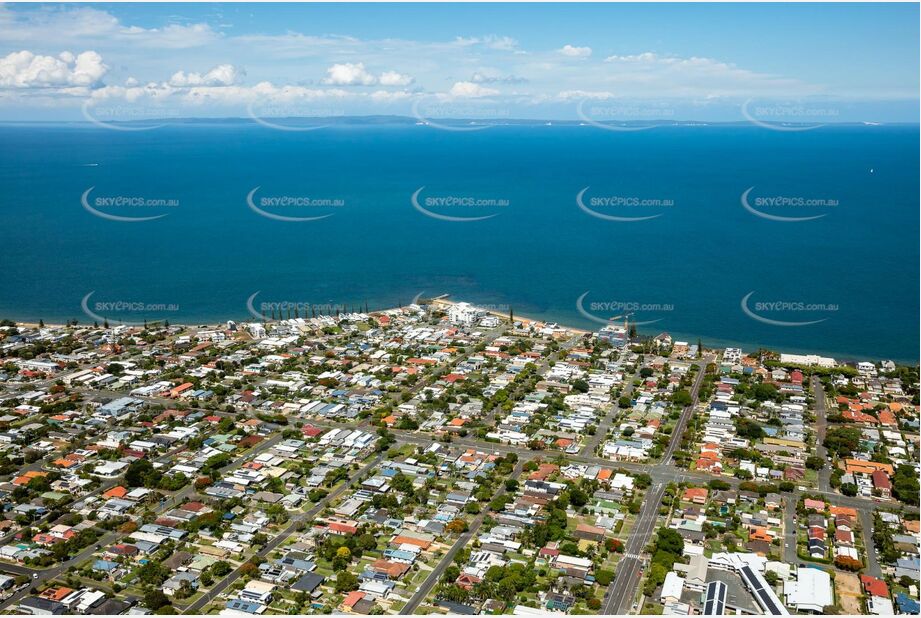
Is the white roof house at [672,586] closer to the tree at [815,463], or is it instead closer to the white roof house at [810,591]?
the white roof house at [810,591]

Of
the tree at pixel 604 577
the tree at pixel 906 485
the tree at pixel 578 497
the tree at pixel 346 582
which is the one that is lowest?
the tree at pixel 346 582

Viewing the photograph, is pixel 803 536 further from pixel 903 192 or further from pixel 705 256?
pixel 903 192

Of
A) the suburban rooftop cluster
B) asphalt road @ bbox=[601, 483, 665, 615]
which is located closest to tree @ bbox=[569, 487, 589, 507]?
the suburban rooftop cluster

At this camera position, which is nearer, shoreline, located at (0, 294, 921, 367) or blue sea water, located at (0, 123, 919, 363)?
shoreline, located at (0, 294, 921, 367)

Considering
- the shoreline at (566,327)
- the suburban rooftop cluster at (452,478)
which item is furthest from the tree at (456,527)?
the shoreline at (566,327)

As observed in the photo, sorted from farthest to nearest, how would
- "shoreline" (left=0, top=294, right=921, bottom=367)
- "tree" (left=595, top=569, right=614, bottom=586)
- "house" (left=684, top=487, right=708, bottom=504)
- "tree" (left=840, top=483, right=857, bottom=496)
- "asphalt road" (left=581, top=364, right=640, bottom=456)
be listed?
"shoreline" (left=0, top=294, right=921, bottom=367), "asphalt road" (left=581, top=364, right=640, bottom=456), "tree" (left=840, top=483, right=857, bottom=496), "house" (left=684, top=487, right=708, bottom=504), "tree" (left=595, top=569, right=614, bottom=586)

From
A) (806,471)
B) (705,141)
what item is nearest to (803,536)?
(806,471)

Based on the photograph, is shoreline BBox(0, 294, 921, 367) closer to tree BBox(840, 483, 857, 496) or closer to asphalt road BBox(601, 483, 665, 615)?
tree BBox(840, 483, 857, 496)

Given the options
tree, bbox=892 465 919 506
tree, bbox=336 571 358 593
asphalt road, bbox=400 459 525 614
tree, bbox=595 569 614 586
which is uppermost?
tree, bbox=892 465 919 506

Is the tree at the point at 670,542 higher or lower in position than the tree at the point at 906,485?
lower

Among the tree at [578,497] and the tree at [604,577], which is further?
the tree at [578,497]
